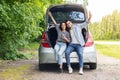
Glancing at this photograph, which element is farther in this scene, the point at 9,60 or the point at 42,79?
the point at 9,60

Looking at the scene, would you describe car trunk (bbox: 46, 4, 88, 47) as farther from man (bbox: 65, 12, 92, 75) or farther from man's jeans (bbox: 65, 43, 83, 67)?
man's jeans (bbox: 65, 43, 83, 67)

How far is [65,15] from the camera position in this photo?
11.9 meters

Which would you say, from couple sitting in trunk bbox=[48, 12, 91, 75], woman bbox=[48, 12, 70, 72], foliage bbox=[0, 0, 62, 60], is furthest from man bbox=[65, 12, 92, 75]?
foliage bbox=[0, 0, 62, 60]

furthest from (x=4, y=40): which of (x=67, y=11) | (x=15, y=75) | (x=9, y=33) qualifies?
(x=15, y=75)

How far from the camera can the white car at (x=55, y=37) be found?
10.6 metres

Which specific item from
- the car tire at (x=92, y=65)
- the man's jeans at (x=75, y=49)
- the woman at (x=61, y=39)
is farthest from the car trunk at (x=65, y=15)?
the car tire at (x=92, y=65)

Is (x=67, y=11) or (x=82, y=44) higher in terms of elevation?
(x=67, y=11)

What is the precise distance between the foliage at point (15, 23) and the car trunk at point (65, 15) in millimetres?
1794

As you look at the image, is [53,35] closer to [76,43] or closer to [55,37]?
[55,37]

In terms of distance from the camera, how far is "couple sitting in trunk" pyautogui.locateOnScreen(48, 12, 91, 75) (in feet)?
34.3

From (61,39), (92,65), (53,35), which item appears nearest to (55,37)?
(53,35)

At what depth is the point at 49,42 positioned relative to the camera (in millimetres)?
10867

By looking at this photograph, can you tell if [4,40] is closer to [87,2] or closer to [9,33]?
[9,33]

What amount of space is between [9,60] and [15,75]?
18.3 feet
